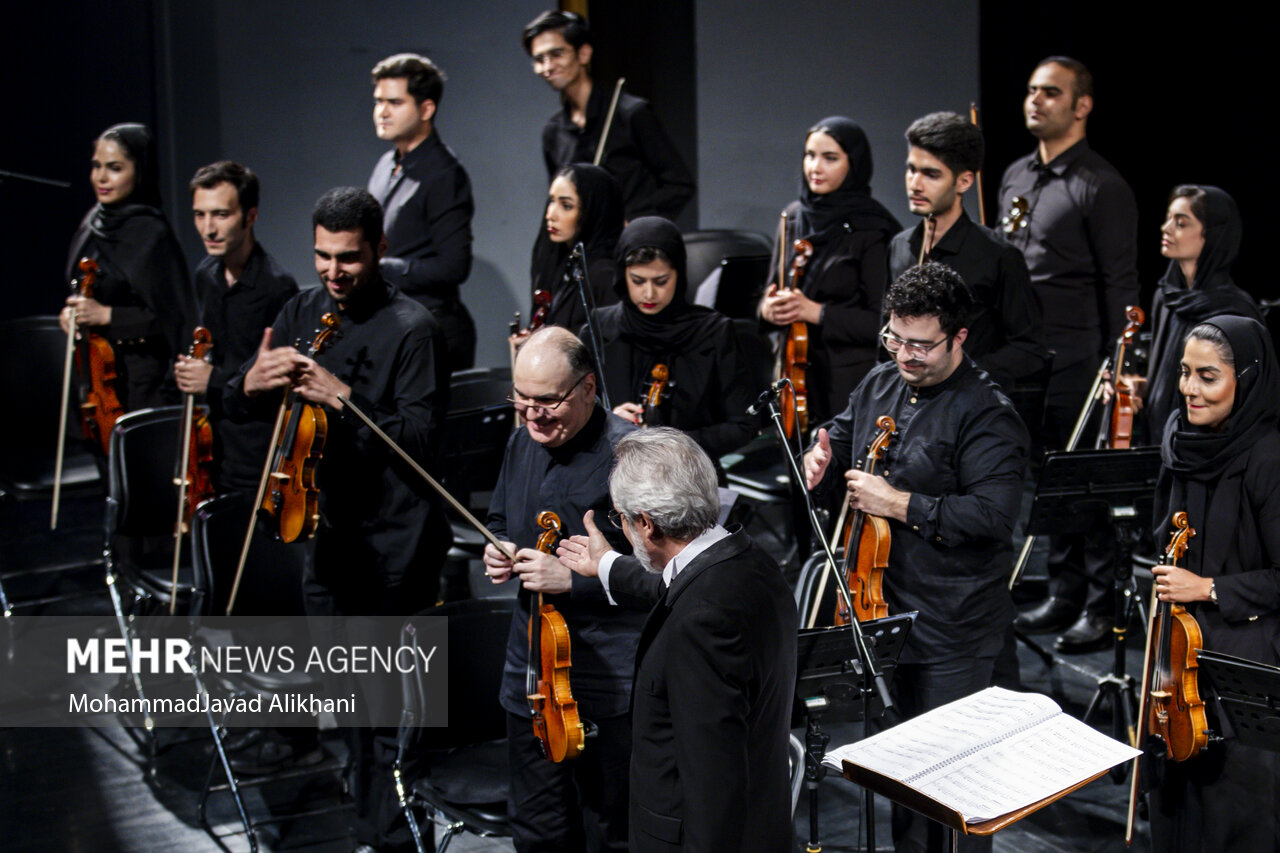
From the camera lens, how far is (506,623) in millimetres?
3420

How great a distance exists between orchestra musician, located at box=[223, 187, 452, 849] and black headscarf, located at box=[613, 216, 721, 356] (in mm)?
752

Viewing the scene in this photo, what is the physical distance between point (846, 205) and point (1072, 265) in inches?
39.5

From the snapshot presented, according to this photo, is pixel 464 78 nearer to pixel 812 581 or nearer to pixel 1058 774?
pixel 812 581

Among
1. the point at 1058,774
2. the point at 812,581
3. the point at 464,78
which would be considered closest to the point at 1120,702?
the point at 812,581

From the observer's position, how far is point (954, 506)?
9.81 feet

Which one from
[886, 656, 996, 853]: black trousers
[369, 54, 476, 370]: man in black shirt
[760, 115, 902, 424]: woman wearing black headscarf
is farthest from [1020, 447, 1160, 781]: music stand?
[369, 54, 476, 370]: man in black shirt

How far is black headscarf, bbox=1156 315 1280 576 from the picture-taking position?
3143 mm

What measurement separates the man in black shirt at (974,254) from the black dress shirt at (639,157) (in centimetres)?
160

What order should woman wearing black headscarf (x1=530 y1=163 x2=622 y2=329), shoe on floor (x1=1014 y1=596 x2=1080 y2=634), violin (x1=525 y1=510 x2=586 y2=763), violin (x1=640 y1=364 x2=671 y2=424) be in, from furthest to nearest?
shoe on floor (x1=1014 y1=596 x2=1080 y2=634), woman wearing black headscarf (x1=530 y1=163 x2=622 y2=329), violin (x1=640 y1=364 x2=671 y2=424), violin (x1=525 y1=510 x2=586 y2=763)

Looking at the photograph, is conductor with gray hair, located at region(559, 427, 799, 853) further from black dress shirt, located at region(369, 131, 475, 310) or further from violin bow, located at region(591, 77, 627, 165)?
violin bow, located at region(591, 77, 627, 165)

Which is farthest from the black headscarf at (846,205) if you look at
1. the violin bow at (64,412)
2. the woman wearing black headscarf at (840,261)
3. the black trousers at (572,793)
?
the violin bow at (64,412)

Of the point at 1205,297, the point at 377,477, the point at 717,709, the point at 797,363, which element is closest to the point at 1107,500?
the point at 1205,297

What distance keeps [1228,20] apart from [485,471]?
14.1 feet

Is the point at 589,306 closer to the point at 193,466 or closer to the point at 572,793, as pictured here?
the point at 193,466
